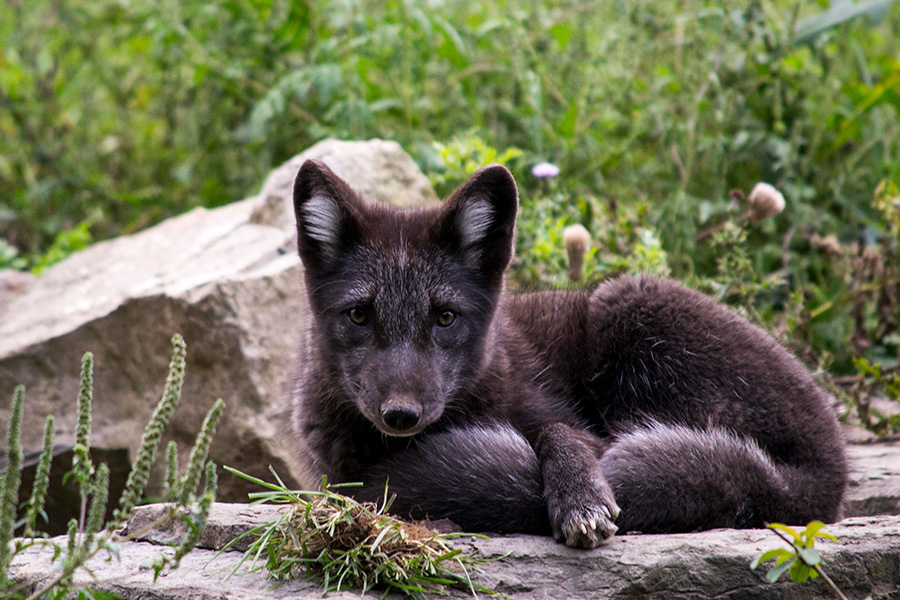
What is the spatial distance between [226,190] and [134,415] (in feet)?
10.5

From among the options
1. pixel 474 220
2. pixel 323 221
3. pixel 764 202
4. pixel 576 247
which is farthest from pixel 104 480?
pixel 764 202

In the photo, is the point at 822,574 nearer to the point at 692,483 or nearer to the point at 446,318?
the point at 692,483

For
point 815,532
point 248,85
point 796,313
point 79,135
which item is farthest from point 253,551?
point 79,135

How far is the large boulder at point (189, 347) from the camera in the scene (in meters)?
4.72

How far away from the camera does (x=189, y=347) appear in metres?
4.77

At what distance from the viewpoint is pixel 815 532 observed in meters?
2.54

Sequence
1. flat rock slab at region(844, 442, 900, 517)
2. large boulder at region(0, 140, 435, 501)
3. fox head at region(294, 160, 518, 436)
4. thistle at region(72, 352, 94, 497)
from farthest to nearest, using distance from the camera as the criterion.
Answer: large boulder at region(0, 140, 435, 501) < flat rock slab at region(844, 442, 900, 517) < fox head at region(294, 160, 518, 436) < thistle at region(72, 352, 94, 497)

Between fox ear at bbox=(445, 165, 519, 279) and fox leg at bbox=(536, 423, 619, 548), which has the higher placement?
fox ear at bbox=(445, 165, 519, 279)

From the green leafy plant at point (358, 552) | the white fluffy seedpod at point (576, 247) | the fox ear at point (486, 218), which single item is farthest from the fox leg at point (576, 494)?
the white fluffy seedpod at point (576, 247)

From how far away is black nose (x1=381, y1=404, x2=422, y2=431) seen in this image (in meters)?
3.13

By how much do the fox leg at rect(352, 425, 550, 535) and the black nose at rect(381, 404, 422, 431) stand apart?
228 millimetres

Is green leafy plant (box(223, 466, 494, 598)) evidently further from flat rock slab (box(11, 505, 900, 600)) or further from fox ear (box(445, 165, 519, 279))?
fox ear (box(445, 165, 519, 279))

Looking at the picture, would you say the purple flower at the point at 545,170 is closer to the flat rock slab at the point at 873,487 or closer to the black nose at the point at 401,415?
the flat rock slab at the point at 873,487

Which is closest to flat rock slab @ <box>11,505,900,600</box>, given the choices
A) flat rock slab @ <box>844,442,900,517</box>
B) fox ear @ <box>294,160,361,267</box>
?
flat rock slab @ <box>844,442,900,517</box>
